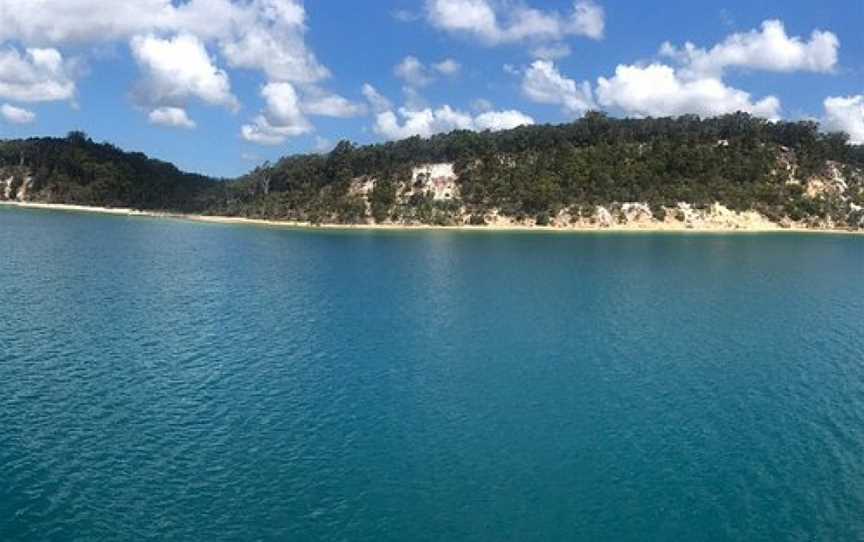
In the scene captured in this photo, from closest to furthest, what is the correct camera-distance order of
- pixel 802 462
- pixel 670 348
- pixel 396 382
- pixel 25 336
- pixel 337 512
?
pixel 337 512, pixel 802 462, pixel 396 382, pixel 25 336, pixel 670 348

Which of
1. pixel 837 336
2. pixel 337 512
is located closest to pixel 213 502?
pixel 337 512

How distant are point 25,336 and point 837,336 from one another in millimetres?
69515

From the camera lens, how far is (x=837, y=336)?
231 feet

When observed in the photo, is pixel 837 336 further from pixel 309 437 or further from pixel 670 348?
pixel 309 437

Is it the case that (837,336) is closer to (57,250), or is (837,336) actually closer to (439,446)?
(439,446)

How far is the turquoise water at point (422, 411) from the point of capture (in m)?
33.3

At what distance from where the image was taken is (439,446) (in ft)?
135

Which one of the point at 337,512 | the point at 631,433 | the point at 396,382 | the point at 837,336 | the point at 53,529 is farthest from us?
the point at 837,336

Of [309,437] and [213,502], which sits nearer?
[213,502]

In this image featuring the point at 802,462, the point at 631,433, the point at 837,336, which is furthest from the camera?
the point at 837,336

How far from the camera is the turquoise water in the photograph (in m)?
33.3

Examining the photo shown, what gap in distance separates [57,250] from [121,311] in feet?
189

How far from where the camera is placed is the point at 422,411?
154 feet

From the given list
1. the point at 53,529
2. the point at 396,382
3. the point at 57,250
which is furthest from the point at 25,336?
the point at 57,250
